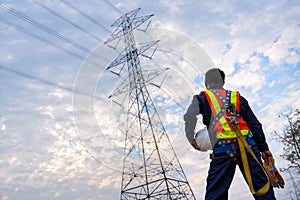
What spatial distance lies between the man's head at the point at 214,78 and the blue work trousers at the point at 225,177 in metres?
1.08

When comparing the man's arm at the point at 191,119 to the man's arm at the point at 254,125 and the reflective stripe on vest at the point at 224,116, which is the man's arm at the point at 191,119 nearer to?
the reflective stripe on vest at the point at 224,116

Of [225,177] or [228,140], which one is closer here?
[225,177]

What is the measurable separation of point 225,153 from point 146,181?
17985 mm

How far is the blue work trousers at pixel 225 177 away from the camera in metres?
3.71

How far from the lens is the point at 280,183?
3.94 meters

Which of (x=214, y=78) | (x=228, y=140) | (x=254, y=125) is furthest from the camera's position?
(x=214, y=78)

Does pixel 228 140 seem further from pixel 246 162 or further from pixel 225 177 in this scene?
pixel 225 177

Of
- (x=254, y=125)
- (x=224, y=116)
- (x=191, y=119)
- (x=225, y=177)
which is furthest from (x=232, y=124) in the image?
(x=225, y=177)

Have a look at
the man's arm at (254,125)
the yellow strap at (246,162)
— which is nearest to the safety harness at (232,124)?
the yellow strap at (246,162)

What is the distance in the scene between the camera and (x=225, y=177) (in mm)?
3773

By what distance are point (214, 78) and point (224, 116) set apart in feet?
2.13

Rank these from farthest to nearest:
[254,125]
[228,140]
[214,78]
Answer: [214,78]
[254,125]
[228,140]

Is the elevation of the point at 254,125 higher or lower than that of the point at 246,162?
higher

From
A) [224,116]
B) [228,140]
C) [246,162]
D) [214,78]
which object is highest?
[214,78]
